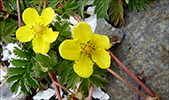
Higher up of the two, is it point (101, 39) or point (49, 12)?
point (49, 12)

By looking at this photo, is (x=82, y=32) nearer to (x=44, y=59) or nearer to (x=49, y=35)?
(x=49, y=35)

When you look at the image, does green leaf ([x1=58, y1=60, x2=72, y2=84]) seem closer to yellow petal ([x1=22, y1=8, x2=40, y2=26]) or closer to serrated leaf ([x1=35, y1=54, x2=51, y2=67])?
serrated leaf ([x1=35, y1=54, x2=51, y2=67])

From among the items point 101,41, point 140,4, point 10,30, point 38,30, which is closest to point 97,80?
point 101,41

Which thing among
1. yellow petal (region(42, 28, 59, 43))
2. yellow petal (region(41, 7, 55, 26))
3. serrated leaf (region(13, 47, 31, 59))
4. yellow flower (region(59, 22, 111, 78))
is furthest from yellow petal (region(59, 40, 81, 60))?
serrated leaf (region(13, 47, 31, 59))

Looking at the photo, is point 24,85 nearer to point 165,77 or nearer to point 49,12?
point 49,12

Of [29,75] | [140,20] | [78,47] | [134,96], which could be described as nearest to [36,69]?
[29,75]

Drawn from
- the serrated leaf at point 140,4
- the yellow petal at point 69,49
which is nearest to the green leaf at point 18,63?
the yellow petal at point 69,49
